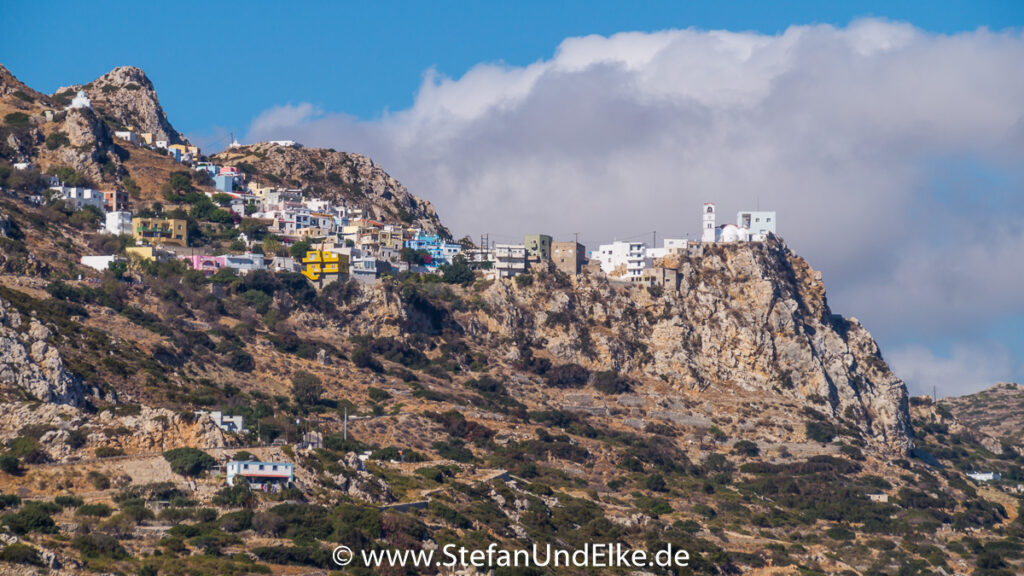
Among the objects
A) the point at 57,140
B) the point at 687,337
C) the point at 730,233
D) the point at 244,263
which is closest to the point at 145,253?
the point at 244,263

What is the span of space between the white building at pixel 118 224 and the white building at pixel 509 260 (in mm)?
30120

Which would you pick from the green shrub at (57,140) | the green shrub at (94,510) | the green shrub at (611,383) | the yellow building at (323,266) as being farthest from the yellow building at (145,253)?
the green shrub at (94,510)

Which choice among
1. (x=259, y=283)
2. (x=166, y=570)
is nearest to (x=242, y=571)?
(x=166, y=570)

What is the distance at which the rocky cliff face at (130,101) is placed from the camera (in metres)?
145

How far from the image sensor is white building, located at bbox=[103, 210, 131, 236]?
11731 centimetres

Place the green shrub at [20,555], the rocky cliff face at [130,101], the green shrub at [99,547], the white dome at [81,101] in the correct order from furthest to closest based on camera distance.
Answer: the rocky cliff face at [130,101]
the white dome at [81,101]
the green shrub at [99,547]
the green shrub at [20,555]

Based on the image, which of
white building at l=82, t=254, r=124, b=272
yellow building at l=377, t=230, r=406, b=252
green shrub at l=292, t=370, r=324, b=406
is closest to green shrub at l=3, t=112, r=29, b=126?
white building at l=82, t=254, r=124, b=272

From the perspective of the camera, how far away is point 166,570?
175ft

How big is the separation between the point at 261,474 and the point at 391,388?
128 ft

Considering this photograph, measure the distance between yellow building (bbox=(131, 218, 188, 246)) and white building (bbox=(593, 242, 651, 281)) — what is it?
36.0 metres

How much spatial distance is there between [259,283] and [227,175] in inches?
1150

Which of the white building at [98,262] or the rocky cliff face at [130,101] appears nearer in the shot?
the white building at [98,262]

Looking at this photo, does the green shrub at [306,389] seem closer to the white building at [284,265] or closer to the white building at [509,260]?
the white building at [284,265]

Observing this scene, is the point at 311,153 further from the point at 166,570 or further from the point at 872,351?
the point at 166,570
